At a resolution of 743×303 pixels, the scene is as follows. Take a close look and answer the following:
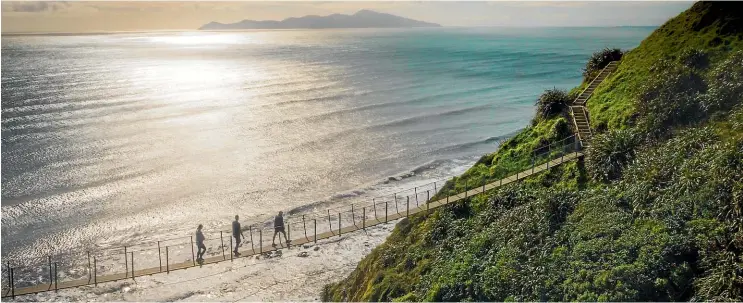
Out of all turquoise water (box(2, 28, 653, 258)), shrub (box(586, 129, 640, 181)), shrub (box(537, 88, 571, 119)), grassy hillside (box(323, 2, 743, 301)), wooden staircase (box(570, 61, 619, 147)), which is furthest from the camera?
turquoise water (box(2, 28, 653, 258))

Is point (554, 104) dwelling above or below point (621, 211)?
above

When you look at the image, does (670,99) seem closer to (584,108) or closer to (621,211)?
(584,108)

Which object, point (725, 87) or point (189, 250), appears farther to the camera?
point (189, 250)

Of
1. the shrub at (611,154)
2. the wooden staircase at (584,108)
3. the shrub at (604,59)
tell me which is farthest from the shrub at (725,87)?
the shrub at (604,59)

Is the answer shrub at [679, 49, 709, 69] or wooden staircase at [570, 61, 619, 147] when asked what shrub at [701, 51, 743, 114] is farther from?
wooden staircase at [570, 61, 619, 147]

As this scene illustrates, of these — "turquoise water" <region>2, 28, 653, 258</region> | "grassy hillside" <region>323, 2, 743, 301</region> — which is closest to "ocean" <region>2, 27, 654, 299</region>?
"turquoise water" <region>2, 28, 653, 258</region>

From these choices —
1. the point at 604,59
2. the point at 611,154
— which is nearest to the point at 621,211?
the point at 611,154
